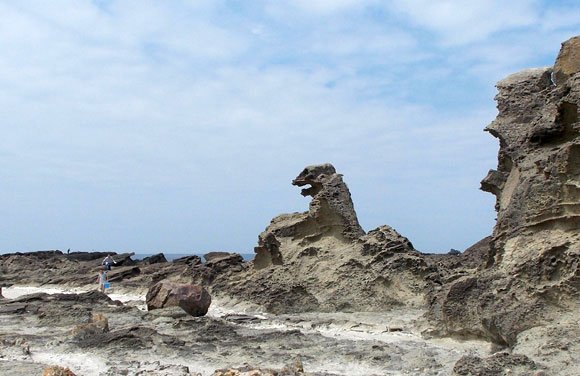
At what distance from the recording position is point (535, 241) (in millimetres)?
7711

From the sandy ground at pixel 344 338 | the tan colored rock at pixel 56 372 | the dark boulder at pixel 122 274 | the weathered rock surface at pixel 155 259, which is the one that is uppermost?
the weathered rock surface at pixel 155 259

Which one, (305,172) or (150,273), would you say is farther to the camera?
(150,273)

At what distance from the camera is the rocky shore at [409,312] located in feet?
23.2

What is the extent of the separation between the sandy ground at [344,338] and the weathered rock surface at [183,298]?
0.92 metres

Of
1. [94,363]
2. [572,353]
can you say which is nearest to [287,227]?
[94,363]

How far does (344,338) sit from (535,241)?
10.6 feet

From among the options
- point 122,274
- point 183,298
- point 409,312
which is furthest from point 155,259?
point 409,312

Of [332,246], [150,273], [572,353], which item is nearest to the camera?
[572,353]

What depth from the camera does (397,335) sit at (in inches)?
376

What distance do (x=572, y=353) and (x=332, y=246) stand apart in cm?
817

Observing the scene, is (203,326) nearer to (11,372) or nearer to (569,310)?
(11,372)

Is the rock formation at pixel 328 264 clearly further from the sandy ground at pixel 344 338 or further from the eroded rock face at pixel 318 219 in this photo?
the sandy ground at pixel 344 338

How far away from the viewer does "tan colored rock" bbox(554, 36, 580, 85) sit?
830 centimetres

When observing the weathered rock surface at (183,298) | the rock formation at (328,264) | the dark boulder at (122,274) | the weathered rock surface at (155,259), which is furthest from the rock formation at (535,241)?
the weathered rock surface at (155,259)
